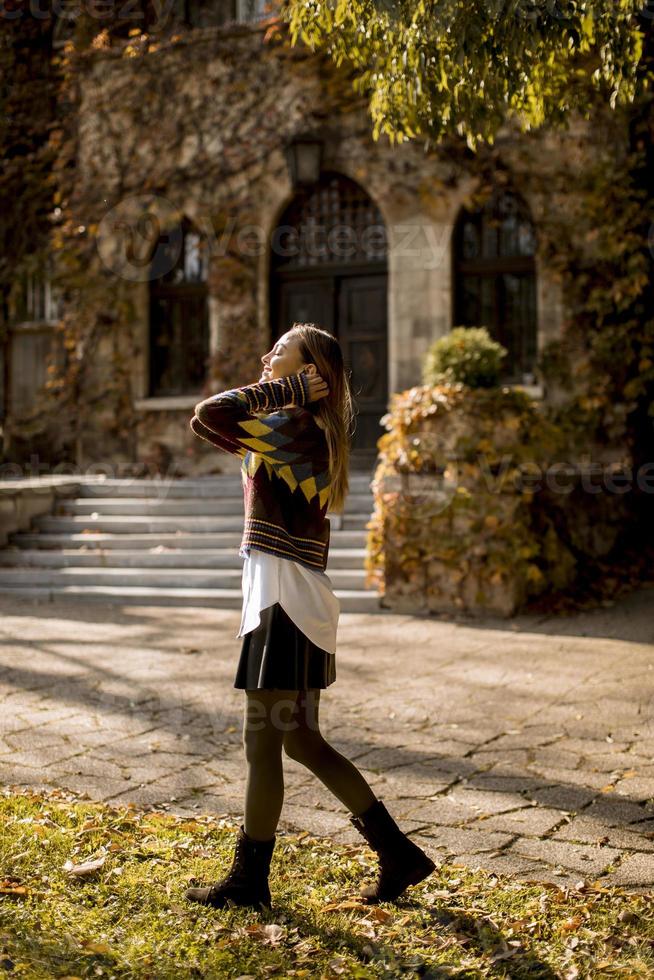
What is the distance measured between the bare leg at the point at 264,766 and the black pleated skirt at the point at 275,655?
0.05 m

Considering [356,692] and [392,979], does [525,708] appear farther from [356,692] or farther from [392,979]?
[392,979]

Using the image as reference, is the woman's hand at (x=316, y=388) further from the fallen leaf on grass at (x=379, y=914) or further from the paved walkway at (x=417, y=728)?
the paved walkway at (x=417, y=728)

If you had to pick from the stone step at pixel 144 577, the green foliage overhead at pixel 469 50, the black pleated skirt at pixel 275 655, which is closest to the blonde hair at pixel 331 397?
the black pleated skirt at pixel 275 655

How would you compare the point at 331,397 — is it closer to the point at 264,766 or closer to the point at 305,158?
the point at 264,766

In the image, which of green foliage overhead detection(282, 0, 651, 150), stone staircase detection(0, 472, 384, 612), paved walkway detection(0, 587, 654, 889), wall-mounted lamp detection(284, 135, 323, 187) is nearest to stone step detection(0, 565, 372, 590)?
stone staircase detection(0, 472, 384, 612)

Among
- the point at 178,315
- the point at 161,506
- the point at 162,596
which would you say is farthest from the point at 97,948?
the point at 178,315

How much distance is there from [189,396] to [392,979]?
1145 cm

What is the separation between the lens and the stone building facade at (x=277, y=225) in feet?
40.8

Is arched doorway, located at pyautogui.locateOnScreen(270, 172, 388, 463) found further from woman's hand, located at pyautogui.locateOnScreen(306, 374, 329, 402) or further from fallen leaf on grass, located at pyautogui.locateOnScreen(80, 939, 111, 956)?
fallen leaf on grass, located at pyautogui.locateOnScreen(80, 939, 111, 956)

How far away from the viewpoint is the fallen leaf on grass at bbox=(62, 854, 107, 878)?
127 inches

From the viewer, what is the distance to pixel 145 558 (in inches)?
385

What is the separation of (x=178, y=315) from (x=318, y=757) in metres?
11.6

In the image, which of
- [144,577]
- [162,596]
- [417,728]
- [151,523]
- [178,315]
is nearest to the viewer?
[417,728]

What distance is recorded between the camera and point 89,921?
9.57ft
